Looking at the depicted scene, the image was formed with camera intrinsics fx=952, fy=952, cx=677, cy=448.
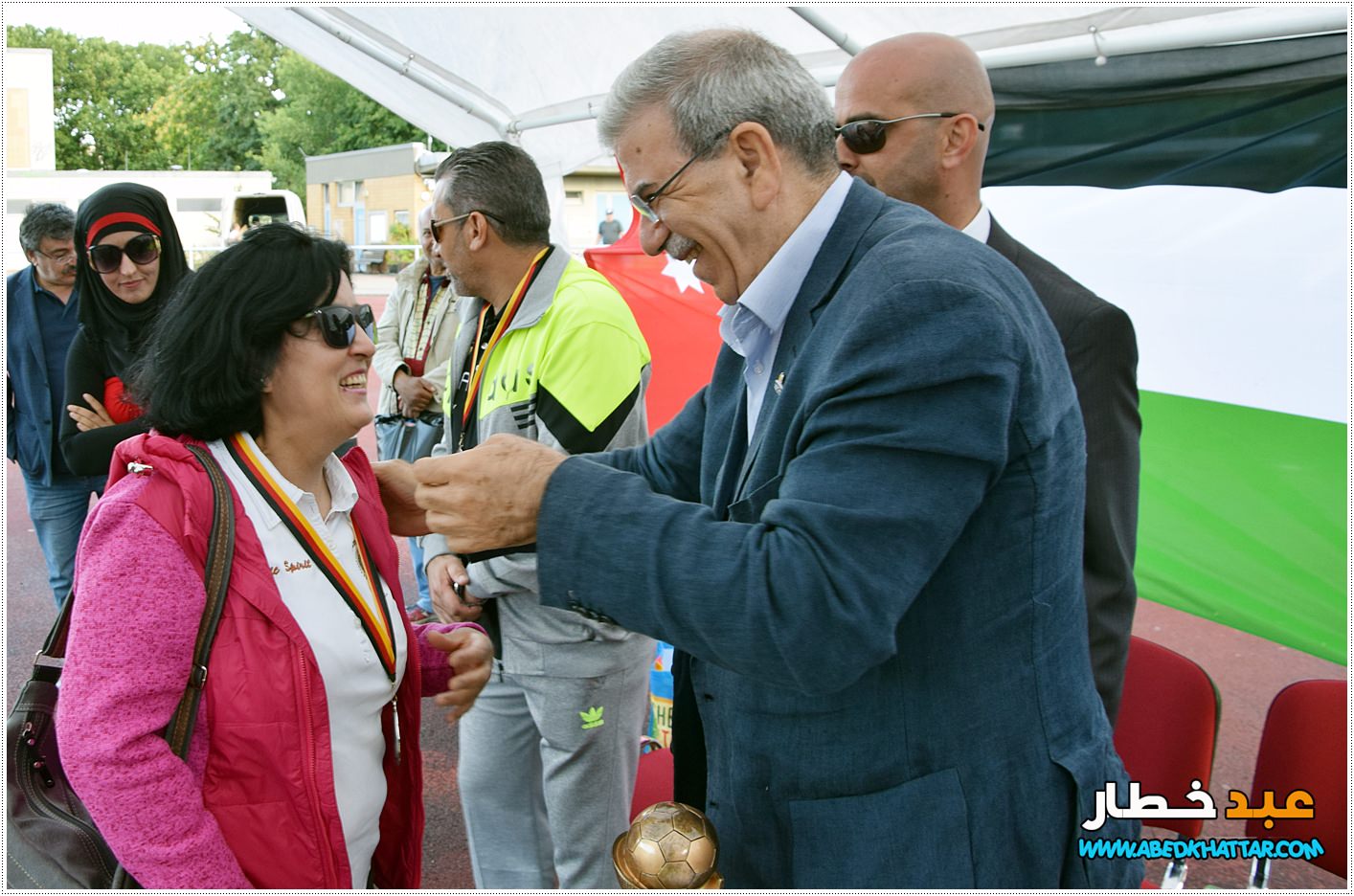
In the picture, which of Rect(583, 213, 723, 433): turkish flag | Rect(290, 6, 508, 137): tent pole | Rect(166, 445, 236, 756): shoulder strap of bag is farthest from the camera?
Rect(290, 6, 508, 137): tent pole

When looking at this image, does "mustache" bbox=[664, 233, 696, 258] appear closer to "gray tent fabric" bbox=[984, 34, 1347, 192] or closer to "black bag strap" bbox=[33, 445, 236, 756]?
"black bag strap" bbox=[33, 445, 236, 756]

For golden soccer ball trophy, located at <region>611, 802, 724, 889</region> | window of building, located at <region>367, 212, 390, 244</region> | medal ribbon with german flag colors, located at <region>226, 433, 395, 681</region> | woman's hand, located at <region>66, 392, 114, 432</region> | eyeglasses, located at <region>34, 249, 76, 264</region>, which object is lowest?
golden soccer ball trophy, located at <region>611, 802, 724, 889</region>

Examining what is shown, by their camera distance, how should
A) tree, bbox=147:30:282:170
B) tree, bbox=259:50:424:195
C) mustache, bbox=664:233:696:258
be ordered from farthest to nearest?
tree, bbox=147:30:282:170 → tree, bbox=259:50:424:195 → mustache, bbox=664:233:696:258

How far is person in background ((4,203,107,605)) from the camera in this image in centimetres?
443

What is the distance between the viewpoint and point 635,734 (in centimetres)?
284

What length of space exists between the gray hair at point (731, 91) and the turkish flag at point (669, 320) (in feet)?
13.9

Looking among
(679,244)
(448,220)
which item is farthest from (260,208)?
→ (679,244)

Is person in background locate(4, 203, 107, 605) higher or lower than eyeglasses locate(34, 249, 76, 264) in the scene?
lower

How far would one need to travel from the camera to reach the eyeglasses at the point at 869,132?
2326 mm

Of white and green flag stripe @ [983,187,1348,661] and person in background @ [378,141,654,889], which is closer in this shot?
person in background @ [378,141,654,889]

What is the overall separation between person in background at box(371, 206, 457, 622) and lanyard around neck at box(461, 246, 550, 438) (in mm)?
2372

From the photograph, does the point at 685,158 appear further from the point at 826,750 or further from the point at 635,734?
the point at 635,734

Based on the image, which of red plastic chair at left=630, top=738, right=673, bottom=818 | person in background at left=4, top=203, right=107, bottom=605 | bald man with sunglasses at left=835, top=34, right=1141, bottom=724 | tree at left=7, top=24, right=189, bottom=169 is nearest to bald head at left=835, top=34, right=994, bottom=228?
bald man with sunglasses at left=835, top=34, right=1141, bottom=724

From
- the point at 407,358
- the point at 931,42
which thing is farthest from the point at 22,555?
the point at 931,42
